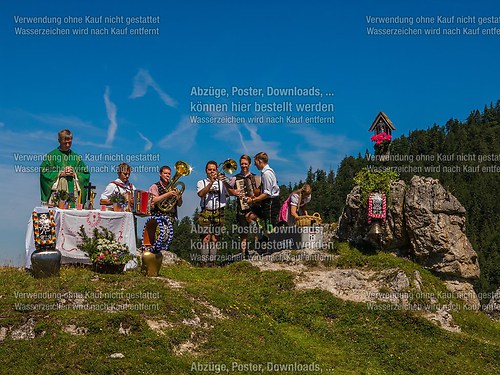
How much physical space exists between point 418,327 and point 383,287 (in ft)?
6.23

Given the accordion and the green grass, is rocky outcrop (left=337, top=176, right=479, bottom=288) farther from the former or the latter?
the accordion

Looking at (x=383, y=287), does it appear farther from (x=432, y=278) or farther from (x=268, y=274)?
(x=268, y=274)

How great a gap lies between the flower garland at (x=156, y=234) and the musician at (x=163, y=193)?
2081 mm

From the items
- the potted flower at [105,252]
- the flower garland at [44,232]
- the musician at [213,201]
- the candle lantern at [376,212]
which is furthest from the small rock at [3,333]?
the candle lantern at [376,212]

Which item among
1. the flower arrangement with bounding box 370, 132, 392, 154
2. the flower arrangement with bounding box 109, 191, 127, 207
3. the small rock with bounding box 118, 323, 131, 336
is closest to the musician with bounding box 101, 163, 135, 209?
the flower arrangement with bounding box 109, 191, 127, 207

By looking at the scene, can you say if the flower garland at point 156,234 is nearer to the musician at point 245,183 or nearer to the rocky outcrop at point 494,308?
the musician at point 245,183

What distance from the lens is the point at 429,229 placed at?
58.3ft

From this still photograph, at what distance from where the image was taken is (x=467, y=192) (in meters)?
118

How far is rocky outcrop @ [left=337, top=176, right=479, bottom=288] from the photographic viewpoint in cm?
1777

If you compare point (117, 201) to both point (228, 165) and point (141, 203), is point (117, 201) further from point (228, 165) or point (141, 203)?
point (228, 165)

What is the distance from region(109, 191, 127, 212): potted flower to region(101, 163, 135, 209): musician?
10cm

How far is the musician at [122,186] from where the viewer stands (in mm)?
16578

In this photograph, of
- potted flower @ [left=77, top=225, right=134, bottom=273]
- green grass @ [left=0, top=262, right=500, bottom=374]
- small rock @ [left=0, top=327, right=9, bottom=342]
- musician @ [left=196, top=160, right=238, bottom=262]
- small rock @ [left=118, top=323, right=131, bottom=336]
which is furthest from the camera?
musician @ [left=196, top=160, right=238, bottom=262]

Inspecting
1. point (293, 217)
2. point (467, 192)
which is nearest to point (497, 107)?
point (467, 192)
